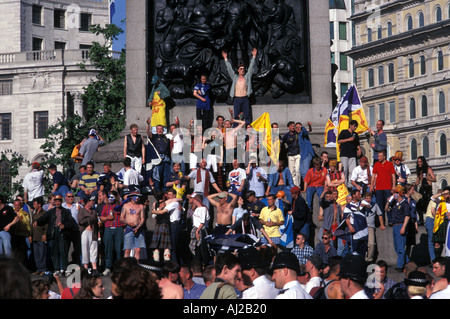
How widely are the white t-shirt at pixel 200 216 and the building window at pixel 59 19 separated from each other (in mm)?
74310

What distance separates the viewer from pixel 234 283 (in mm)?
10797

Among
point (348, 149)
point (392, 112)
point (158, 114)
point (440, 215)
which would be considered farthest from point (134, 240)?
point (392, 112)

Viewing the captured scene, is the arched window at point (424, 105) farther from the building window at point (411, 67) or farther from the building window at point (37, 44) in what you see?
the building window at point (37, 44)

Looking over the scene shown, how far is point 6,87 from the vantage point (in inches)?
3100

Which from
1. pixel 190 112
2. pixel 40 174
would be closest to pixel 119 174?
pixel 40 174

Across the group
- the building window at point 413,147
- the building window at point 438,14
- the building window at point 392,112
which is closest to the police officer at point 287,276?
the building window at point 438,14

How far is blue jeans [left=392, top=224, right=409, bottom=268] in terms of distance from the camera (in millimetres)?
17625

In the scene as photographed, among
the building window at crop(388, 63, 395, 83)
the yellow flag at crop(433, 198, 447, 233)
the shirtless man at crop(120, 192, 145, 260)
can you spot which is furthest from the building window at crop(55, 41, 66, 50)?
the yellow flag at crop(433, 198, 447, 233)

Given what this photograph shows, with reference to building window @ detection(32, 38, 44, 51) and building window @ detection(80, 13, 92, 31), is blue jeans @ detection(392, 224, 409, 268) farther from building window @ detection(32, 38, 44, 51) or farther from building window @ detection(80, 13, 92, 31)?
building window @ detection(80, 13, 92, 31)

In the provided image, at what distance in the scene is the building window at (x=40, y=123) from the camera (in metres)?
77.9

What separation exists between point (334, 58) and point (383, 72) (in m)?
8.84

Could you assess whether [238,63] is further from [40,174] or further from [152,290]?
[152,290]

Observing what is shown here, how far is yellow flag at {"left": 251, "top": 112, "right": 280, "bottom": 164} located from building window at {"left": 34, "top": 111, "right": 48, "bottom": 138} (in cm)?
5691

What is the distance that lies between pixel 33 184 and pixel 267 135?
18.1ft
